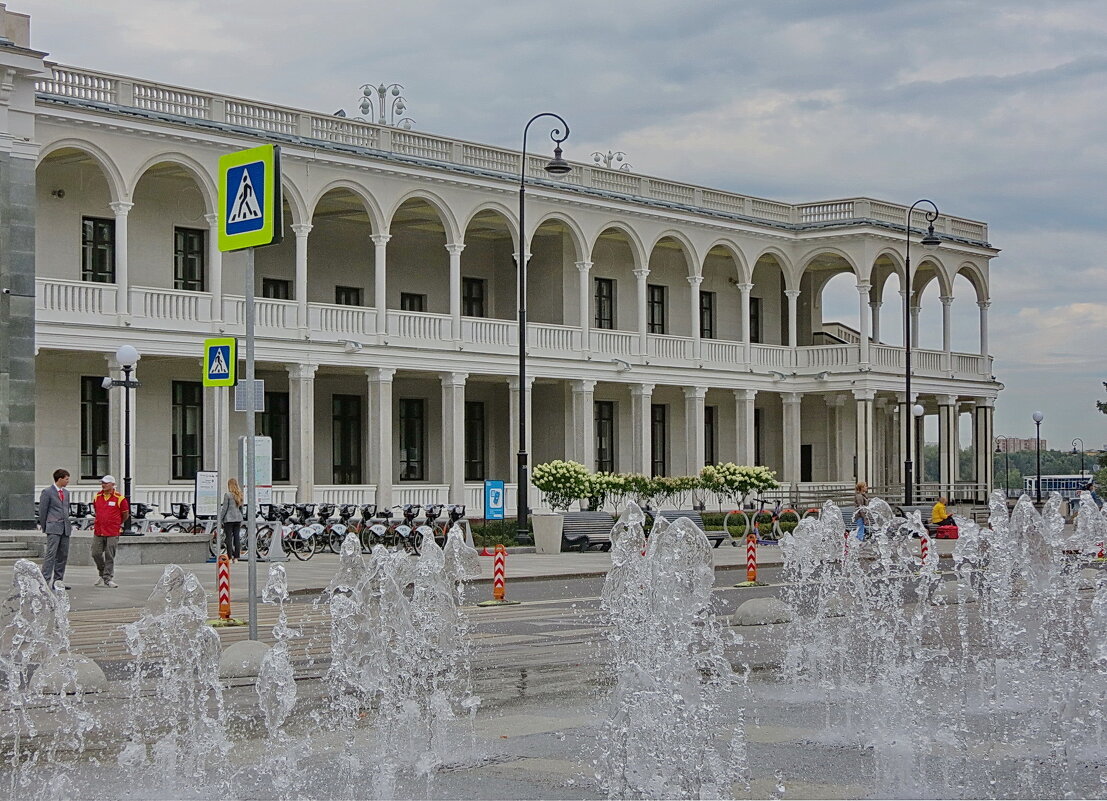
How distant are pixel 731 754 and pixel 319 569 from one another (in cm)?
1961

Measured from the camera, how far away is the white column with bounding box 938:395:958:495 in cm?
5366

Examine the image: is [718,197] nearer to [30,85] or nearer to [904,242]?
[904,242]

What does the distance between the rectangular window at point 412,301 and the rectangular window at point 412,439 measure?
266cm

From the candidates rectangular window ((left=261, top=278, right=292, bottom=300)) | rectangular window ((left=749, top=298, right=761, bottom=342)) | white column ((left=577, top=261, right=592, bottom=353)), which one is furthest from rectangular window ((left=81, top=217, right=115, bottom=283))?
rectangular window ((left=749, top=298, right=761, bottom=342))

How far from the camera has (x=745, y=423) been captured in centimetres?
4903

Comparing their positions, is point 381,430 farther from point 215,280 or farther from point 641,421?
point 641,421

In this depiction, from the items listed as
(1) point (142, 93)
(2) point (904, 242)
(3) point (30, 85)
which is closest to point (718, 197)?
(2) point (904, 242)

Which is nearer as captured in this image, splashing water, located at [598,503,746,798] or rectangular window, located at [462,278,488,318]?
splashing water, located at [598,503,746,798]

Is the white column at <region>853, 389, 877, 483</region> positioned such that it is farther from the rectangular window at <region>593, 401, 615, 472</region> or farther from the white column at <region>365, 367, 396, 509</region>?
the white column at <region>365, 367, 396, 509</region>

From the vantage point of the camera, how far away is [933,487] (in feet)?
172

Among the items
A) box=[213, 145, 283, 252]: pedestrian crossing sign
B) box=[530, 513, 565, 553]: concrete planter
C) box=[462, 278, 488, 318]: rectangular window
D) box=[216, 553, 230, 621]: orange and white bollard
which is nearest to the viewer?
box=[213, 145, 283, 252]: pedestrian crossing sign

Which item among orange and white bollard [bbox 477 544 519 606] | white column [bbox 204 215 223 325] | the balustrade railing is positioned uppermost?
the balustrade railing

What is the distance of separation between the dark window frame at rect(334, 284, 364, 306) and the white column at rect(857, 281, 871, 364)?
16663mm

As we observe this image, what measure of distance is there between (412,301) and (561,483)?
9310 mm
